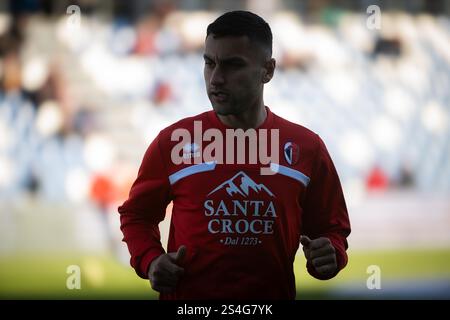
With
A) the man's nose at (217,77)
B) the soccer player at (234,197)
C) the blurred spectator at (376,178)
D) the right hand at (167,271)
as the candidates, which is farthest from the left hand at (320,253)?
the blurred spectator at (376,178)

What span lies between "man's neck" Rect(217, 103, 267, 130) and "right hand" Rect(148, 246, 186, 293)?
0.33 meters

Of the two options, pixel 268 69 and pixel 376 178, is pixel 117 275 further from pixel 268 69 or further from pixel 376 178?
pixel 268 69

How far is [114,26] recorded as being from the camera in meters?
4.52

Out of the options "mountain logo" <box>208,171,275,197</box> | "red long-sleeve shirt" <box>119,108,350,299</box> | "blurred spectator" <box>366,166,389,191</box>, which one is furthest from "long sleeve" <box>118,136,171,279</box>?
"blurred spectator" <box>366,166,389,191</box>

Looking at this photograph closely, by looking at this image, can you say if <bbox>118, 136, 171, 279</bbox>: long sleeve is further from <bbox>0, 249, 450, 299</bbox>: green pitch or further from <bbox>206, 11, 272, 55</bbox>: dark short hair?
<bbox>0, 249, 450, 299</bbox>: green pitch

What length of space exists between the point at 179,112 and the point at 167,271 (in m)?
2.88

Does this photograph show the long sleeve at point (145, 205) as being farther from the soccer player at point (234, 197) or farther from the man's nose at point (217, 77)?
the man's nose at point (217, 77)

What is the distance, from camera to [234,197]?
1782mm

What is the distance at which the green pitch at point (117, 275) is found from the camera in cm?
425

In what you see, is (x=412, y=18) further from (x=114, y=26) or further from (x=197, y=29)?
(x=114, y=26)

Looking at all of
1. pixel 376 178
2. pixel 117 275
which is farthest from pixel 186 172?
pixel 376 178
